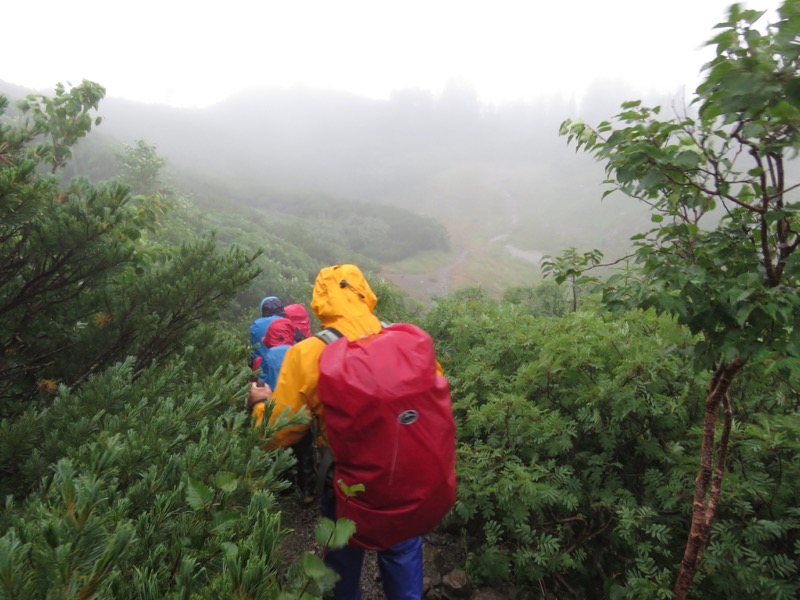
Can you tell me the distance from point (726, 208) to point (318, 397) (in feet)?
6.19

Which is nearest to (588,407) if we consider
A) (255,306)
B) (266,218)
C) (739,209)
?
(739,209)

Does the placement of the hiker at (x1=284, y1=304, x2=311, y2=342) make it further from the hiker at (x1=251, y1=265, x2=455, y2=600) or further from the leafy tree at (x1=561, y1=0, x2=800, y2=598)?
the leafy tree at (x1=561, y1=0, x2=800, y2=598)

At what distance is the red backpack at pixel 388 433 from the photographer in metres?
1.70

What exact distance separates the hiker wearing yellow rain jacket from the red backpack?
18 centimetres

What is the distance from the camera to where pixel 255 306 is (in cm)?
1173

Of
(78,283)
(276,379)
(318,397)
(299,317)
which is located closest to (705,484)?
(318,397)

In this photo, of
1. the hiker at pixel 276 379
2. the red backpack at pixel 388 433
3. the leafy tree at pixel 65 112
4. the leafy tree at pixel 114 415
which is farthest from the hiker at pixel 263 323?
the red backpack at pixel 388 433

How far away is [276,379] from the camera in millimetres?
3113

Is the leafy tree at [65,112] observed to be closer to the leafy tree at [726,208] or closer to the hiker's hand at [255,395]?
the hiker's hand at [255,395]

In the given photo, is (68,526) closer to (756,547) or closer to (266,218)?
(756,547)

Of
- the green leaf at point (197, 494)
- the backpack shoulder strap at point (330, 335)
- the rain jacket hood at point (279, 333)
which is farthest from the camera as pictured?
the rain jacket hood at point (279, 333)

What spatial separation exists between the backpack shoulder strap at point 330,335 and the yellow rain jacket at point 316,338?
0.8 inches

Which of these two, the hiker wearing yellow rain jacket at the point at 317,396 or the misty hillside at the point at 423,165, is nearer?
the hiker wearing yellow rain jacket at the point at 317,396

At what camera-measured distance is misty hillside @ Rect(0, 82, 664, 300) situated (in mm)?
33281
